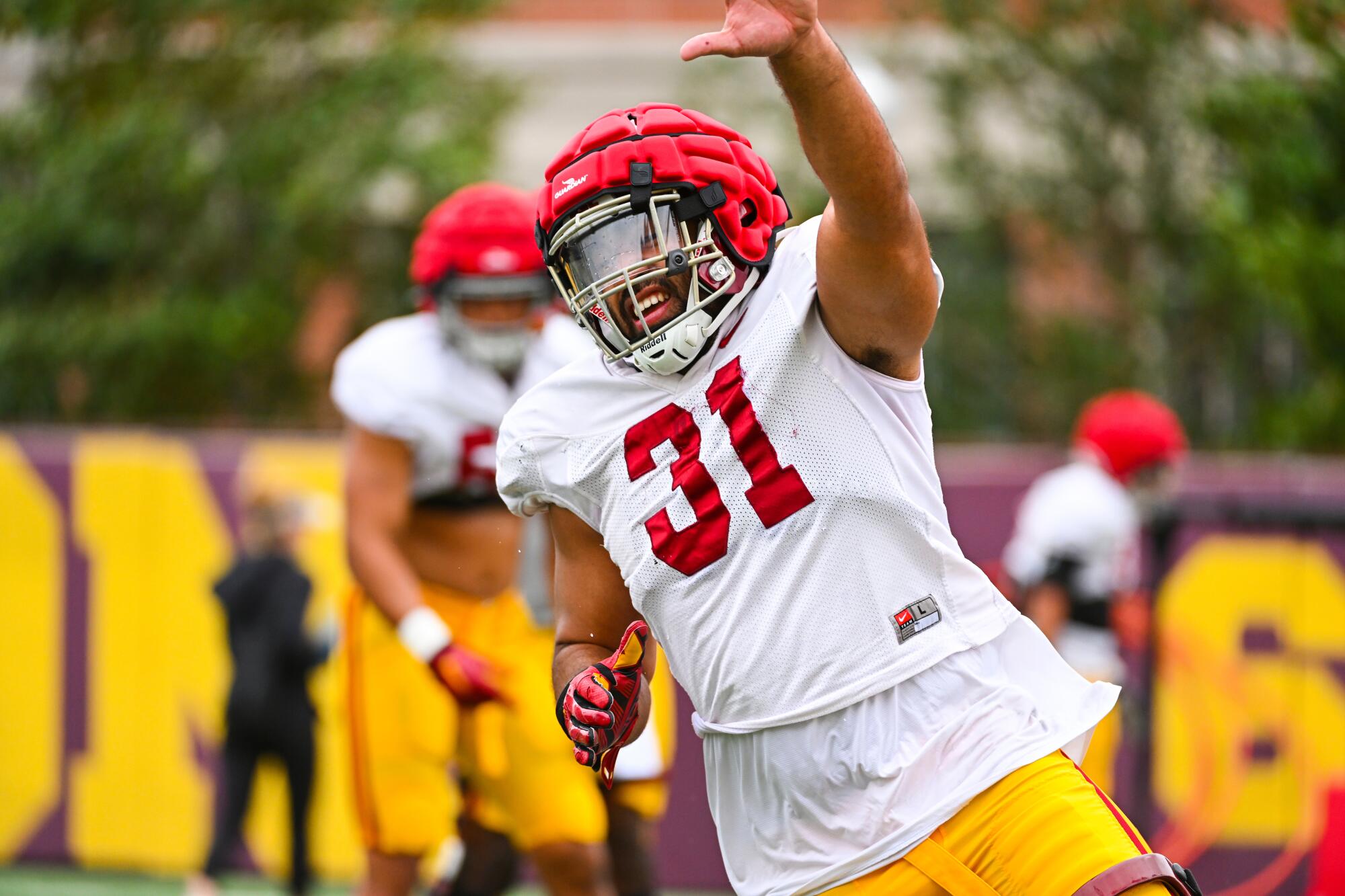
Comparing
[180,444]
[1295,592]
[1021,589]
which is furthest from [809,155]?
[180,444]

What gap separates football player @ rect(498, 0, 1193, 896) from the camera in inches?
96.1

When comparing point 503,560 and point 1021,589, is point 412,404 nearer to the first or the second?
point 503,560

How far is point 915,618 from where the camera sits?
2.50 metres

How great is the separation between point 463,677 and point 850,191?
2.26 metres

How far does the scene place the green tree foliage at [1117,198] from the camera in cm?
1212

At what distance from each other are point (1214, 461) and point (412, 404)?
6.29 meters

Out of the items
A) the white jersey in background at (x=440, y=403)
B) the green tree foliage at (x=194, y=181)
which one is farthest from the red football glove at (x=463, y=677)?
the green tree foliage at (x=194, y=181)

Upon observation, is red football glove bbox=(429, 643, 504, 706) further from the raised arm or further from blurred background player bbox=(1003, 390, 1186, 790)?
blurred background player bbox=(1003, 390, 1186, 790)

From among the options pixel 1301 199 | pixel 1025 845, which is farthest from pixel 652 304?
pixel 1301 199

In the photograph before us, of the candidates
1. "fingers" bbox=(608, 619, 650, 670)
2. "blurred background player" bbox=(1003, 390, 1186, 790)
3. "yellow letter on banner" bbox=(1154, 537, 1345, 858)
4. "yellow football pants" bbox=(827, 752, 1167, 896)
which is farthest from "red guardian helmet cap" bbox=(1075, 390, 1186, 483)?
"fingers" bbox=(608, 619, 650, 670)

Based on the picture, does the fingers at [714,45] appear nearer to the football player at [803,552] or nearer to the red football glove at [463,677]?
the football player at [803,552]

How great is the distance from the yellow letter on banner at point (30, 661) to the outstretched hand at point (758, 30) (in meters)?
5.80

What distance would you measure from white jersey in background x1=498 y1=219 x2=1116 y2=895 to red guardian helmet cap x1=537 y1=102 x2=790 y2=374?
0.07 metres

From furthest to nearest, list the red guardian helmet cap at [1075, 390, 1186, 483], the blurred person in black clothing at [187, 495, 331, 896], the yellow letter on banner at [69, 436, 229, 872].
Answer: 1. the yellow letter on banner at [69, 436, 229, 872]
2. the red guardian helmet cap at [1075, 390, 1186, 483]
3. the blurred person in black clothing at [187, 495, 331, 896]
